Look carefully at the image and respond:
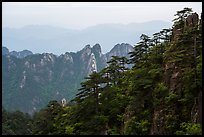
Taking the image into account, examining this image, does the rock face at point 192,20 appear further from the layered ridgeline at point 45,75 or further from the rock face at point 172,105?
the layered ridgeline at point 45,75

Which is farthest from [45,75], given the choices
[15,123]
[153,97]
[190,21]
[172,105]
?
[172,105]

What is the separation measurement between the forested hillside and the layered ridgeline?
67137 millimetres

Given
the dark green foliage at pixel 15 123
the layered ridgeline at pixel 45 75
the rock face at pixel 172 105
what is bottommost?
the dark green foliage at pixel 15 123

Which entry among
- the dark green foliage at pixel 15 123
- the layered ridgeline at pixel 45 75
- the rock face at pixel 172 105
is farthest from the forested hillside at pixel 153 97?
the layered ridgeline at pixel 45 75

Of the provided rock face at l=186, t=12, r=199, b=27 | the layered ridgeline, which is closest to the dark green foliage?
rock face at l=186, t=12, r=199, b=27

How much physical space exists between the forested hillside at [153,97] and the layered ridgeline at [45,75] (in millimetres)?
67137

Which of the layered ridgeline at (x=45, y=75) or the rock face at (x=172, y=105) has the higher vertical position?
the layered ridgeline at (x=45, y=75)

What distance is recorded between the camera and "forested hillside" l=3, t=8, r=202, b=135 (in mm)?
11713

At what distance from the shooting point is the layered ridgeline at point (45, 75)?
83.4m

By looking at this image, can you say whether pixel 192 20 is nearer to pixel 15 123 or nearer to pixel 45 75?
pixel 15 123

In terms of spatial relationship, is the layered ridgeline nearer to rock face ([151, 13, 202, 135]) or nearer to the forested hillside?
the forested hillside

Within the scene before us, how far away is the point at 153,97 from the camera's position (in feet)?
43.8

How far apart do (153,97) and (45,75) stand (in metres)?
81.1

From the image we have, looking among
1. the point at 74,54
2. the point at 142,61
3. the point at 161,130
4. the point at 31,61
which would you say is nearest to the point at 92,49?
the point at 74,54
